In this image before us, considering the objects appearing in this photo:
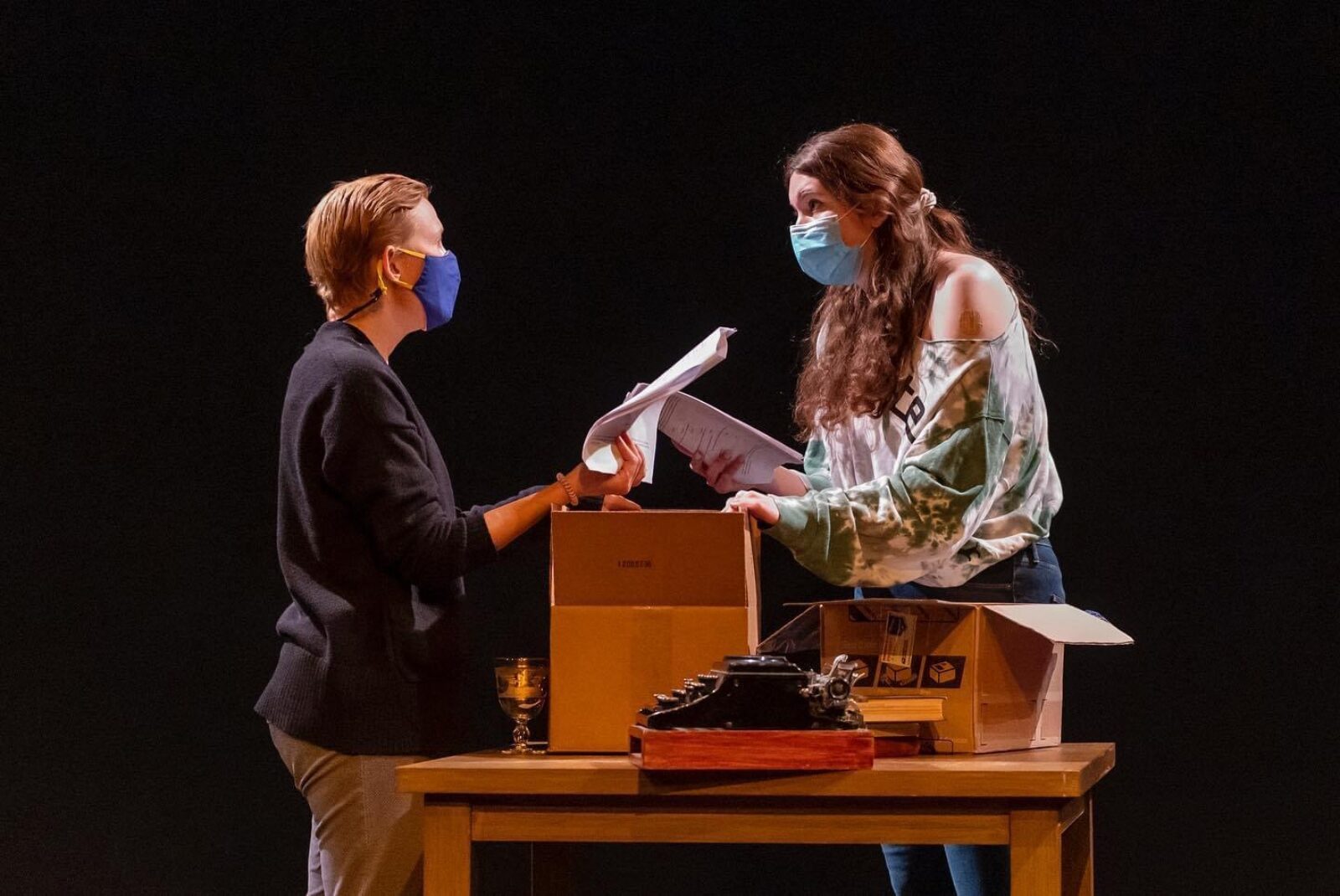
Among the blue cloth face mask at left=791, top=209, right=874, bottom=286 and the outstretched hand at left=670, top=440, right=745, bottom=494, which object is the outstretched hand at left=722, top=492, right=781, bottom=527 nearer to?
the outstretched hand at left=670, top=440, right=745, bottom=494

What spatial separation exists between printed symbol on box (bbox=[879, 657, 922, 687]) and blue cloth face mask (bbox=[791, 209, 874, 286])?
646 mm

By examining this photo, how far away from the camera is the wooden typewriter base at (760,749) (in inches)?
58.9

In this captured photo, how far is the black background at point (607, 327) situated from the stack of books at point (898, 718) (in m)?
1.38

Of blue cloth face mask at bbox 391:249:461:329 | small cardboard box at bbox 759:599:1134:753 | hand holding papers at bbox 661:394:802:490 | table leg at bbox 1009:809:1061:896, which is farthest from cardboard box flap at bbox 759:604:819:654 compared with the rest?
blue cloth face mask at bbox 391:249:461:329

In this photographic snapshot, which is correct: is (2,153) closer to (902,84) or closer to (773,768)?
(902,84)

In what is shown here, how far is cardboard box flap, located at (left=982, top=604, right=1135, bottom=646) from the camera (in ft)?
5.47

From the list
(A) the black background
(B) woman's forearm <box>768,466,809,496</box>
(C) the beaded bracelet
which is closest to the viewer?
(C) the beaded bracelet

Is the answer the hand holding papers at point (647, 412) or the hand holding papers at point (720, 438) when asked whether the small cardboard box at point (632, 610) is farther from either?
the hand holding papers at point (720, 438)

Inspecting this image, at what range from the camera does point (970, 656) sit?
1.70m

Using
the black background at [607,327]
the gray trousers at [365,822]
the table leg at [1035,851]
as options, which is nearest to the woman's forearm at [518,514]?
the gray trousers at [365,822]

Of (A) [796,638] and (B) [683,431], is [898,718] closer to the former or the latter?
(A) [796,638]

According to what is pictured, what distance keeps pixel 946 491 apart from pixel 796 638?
0.29 m

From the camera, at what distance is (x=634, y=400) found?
6.25 ft

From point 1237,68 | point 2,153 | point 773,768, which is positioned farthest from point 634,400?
point 2,153
